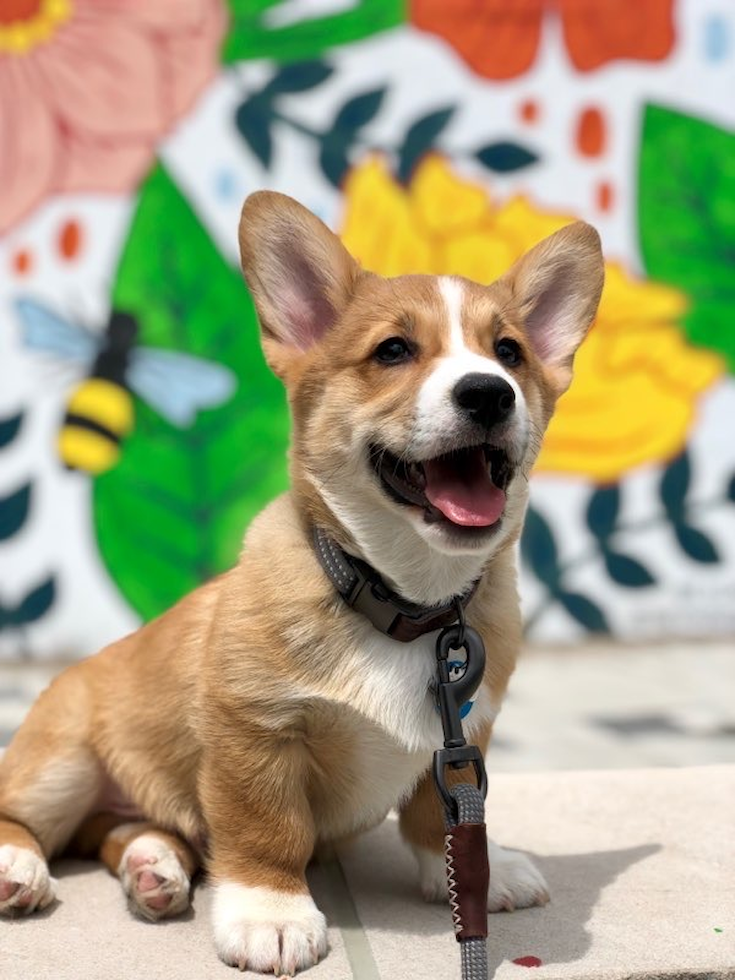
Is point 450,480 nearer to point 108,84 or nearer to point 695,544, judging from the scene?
point 695,544

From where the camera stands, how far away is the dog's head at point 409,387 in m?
2.13

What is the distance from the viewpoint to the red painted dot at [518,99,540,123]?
530 cm

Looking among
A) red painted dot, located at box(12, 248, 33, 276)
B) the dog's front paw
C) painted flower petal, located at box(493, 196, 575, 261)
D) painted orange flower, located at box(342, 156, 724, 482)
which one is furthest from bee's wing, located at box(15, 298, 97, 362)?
the dog's front paw

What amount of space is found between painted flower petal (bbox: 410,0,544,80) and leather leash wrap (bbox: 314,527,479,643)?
3.62 metres

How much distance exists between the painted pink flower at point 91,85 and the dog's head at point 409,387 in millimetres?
2984

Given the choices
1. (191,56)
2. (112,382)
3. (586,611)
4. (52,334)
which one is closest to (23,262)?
(52,334)

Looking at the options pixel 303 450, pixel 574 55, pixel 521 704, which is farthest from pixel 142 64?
pixel 303 450

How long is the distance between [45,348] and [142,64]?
1.26 m

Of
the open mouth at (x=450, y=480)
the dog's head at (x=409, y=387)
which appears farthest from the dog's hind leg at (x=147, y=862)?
the open mouth at (x=450, y=480)

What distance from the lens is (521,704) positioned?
4.44 metres

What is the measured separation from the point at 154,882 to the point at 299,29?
394 cm

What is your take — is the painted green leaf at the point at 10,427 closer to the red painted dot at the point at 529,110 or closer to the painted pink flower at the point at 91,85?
the painted pink flower at the point at 91,85

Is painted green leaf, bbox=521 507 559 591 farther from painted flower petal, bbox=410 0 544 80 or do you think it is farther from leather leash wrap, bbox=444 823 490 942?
leather leash wrap, bbox=444 823 490 942

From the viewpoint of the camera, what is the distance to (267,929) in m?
2.13
